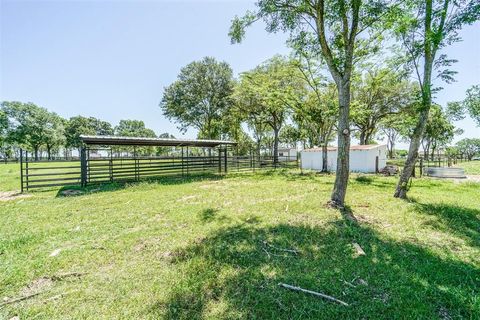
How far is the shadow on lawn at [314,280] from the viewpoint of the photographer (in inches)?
84.8

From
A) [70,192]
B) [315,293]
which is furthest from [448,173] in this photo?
[70,192]

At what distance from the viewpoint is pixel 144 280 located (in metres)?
2.71

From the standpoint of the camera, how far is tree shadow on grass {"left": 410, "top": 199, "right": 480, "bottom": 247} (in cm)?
414

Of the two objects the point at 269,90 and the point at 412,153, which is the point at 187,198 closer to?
the point at 412,153

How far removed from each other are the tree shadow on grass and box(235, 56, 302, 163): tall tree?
10817mm

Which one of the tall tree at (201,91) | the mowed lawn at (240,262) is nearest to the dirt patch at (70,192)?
the mowed lawn at (240,262)

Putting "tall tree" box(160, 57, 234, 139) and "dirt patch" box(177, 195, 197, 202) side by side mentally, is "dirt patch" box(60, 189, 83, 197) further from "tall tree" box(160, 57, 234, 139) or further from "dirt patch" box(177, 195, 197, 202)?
"tall tree" box(160, 57, 234, 139)

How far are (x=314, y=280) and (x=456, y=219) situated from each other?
4.59 m

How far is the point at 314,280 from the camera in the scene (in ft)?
8.66

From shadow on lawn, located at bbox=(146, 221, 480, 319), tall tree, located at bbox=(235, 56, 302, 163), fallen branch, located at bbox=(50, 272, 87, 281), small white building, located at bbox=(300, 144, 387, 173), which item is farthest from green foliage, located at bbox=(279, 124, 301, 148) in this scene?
fallen branch, located at bbox=(50, 272, 87, 281)

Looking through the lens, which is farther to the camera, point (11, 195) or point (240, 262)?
point (11, 195)

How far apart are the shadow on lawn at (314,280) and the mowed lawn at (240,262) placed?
0.04 ft

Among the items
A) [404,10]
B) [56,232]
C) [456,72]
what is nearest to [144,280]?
[56,232]

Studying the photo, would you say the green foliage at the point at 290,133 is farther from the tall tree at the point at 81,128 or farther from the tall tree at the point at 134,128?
the tall tree at the point at 134,128
